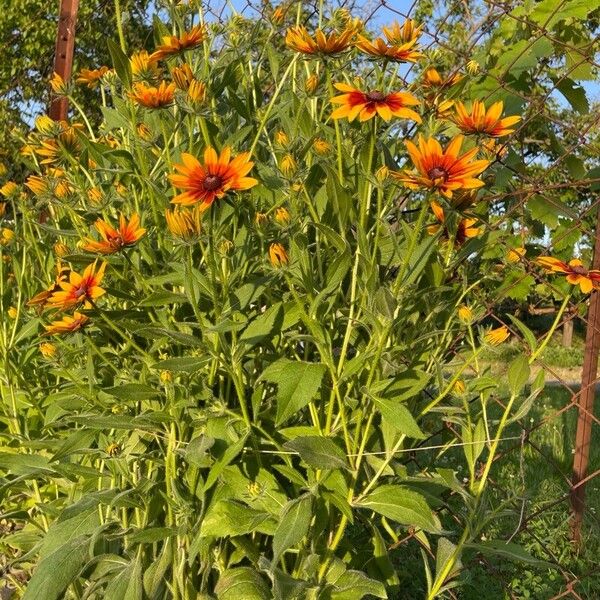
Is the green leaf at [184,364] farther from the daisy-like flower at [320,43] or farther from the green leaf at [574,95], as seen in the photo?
the green leaf at [574,95]

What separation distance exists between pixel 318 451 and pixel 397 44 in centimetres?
58

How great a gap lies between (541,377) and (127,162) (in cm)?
79

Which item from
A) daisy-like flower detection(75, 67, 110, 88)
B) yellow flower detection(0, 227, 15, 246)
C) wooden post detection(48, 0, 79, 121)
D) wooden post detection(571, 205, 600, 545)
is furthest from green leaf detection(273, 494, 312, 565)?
wooden post detection(48, 0, 79, 121)

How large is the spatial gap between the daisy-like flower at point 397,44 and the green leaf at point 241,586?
2.56ft

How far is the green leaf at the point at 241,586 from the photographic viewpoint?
45.4 inches

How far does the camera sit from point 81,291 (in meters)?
1.11

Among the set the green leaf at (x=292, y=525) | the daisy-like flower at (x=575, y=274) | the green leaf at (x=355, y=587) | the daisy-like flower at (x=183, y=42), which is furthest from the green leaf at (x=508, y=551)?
the daisy-like flower at (x=183, y=42)

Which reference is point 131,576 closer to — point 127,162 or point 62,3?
point 127,162

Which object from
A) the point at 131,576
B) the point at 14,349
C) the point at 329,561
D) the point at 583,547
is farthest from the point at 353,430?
the point at 583,547

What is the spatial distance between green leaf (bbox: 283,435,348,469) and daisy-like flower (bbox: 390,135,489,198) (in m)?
0.38

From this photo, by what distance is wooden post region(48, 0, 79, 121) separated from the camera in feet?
7.75

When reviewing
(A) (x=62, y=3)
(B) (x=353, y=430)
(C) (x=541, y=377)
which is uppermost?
(A) (x=62, y=3)

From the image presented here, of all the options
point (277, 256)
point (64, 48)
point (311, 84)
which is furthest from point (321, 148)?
point (64, 48)

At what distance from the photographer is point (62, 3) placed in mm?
2488
